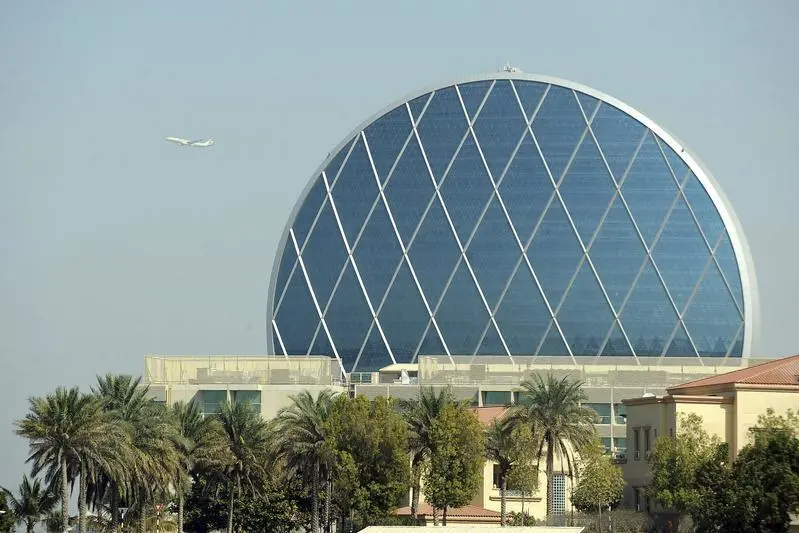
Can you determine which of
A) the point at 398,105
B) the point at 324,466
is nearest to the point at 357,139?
the point at 398,105

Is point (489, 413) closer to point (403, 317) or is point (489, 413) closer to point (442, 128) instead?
point (403, 317)

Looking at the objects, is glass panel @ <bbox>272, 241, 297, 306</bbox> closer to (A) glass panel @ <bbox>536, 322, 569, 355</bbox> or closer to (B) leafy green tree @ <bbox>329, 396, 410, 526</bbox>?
(A) glass panel @ <bbox>536, 322, 569, 355</bbox>

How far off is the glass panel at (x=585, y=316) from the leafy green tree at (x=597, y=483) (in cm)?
4503

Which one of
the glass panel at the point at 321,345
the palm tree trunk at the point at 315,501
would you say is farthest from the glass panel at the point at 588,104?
the palm tree trunk at the point at 315,501

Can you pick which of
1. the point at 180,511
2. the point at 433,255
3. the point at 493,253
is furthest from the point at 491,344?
the point at 180,511

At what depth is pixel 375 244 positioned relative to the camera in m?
134

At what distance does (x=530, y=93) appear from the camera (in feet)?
446

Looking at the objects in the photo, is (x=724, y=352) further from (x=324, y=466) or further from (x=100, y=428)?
(x=100, y=428)

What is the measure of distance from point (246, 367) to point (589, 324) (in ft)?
94.8

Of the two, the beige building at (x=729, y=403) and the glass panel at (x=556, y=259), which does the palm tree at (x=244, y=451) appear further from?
the glass panel at (x=556, y=259)

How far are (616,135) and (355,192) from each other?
61.1 feet

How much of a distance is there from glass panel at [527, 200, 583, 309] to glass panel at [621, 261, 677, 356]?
4554mm

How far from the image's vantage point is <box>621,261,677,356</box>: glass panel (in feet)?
426

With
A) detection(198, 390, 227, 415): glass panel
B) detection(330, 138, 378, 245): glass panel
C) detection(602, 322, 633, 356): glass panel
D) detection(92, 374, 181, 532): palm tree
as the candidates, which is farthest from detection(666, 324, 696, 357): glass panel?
detection(92, 374, 181, 532): palm tree
